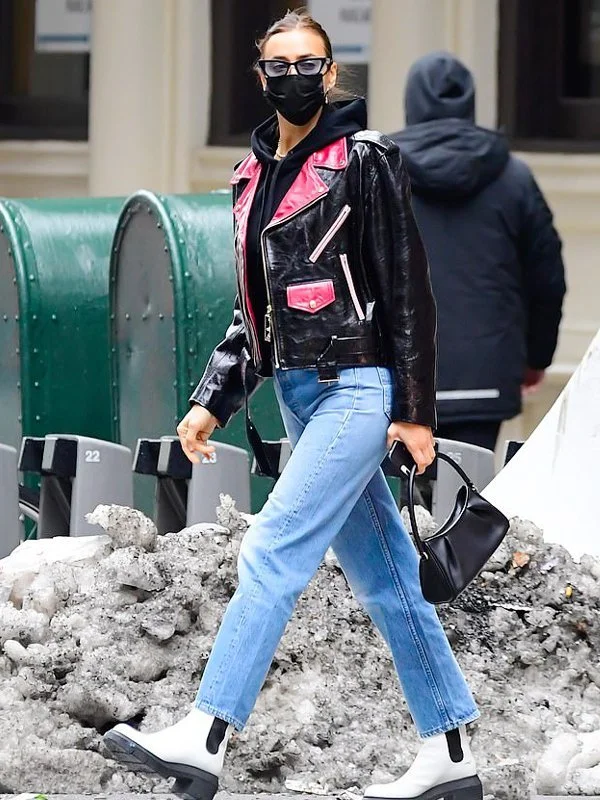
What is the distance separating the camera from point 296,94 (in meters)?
3.96

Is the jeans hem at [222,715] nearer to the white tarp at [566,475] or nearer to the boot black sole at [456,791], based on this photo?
the boot black sole at [456,791]

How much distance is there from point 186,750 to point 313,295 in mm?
876

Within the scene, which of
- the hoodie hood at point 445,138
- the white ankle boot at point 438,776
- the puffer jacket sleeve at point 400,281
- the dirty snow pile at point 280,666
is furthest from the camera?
the hoodie hood at point 445,138

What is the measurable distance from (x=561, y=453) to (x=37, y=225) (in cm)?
269

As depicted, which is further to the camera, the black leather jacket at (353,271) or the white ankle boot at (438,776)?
the white ankle boot at (438,776)

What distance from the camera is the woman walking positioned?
3818 millimetres

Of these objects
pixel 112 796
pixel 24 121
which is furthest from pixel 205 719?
pixel 24 121

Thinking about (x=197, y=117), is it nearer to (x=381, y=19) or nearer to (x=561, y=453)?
(x=381, y=19)

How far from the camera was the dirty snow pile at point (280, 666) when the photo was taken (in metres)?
4.38

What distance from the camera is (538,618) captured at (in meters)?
4.97

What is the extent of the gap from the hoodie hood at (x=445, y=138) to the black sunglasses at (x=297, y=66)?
261cm

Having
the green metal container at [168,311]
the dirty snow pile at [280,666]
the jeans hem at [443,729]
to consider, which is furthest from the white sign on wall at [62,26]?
the jeans hem at [443,729]

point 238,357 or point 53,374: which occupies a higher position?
point 238,357

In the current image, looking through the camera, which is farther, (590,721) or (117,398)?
(117,398)
